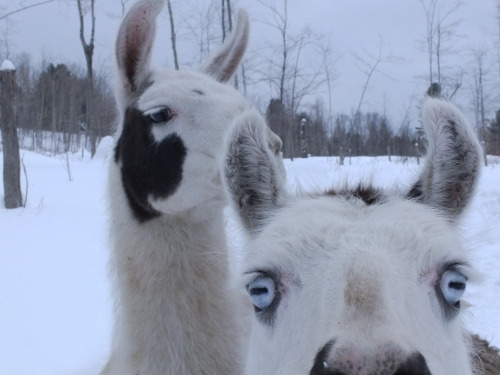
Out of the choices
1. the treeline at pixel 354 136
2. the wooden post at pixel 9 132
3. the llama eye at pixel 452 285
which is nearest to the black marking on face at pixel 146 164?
the llama eye at pixel 452 285

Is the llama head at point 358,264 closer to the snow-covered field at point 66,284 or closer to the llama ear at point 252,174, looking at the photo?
the llama ear at point 252,174

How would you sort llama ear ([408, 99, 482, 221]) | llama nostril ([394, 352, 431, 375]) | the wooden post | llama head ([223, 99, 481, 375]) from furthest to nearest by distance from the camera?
the wooden post, llama ear ([408, 99, 482, 221]), llama head ([223, 99, 481, 375]), llama nostril ([394, 352, 431, 375])

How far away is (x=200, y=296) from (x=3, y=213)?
7.74m

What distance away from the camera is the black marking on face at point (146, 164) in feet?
9.78

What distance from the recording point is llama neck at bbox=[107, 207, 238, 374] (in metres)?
2.72

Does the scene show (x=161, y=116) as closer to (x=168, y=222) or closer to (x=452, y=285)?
(x=168, y=222)

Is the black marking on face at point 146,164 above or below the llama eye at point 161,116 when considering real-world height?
below

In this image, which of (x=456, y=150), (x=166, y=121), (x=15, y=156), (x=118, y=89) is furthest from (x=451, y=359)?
(x=15, y=156)

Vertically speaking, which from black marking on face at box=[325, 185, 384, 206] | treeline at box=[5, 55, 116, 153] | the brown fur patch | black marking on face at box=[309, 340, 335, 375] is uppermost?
treeline at box=[5, 55, 116, 153]

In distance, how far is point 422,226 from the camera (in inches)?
66.9

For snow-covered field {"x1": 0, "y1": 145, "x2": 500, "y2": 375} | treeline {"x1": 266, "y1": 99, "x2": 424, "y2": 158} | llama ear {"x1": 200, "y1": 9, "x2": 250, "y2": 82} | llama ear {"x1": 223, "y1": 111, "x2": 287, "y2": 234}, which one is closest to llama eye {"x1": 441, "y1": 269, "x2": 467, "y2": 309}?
snow-covered field {"x1": 0, "y1": 145, "x2": 500, "y2": 375}

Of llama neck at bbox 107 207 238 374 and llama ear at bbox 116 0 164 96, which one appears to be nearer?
llama neck at bbox 107 207 238 374

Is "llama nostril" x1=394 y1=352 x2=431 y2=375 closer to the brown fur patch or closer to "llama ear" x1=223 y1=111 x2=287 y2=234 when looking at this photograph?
"llama ear" x1=223 y1=111 x2=287 y2=234

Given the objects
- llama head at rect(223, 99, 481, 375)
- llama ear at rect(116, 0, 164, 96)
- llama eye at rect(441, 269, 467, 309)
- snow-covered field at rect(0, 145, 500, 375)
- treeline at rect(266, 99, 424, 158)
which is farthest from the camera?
treeline at rect(266, 99, 424, 158)
